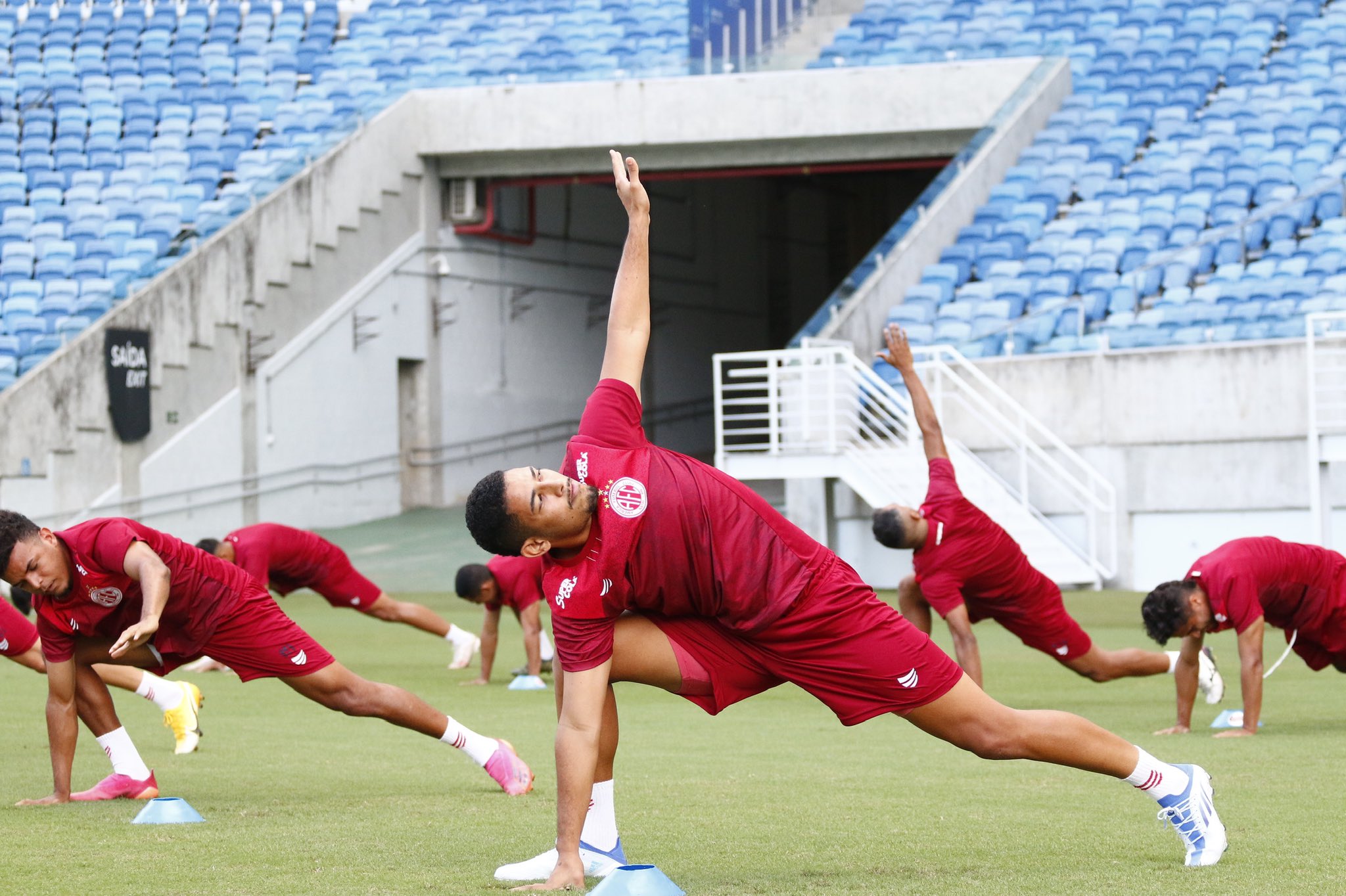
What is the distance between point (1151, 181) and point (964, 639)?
1557cm

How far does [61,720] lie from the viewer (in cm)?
716

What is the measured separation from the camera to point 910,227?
24781 mm

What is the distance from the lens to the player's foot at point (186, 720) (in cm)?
892

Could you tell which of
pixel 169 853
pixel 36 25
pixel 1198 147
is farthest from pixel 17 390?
pixel 169 853

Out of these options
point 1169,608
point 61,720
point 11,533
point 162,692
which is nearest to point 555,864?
point 11,533

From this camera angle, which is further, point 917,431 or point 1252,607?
point 917,431

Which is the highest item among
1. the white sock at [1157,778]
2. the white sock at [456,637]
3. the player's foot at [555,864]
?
the white sock at [1157,778]

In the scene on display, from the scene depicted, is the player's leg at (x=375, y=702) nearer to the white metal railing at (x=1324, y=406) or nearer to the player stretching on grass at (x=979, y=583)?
the player stretching on grass at (x=979, y=583)

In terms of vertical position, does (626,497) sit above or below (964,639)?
above

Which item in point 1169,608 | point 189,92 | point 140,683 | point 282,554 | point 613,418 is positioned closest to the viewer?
point 613,418

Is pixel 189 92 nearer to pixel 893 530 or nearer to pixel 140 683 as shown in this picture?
pixel 893 530

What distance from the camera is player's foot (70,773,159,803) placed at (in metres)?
7.36

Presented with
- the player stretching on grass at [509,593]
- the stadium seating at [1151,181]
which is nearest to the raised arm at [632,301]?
the player stretching on grass at [509,593]

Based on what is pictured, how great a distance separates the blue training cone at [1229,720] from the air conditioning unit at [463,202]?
22.0 m
